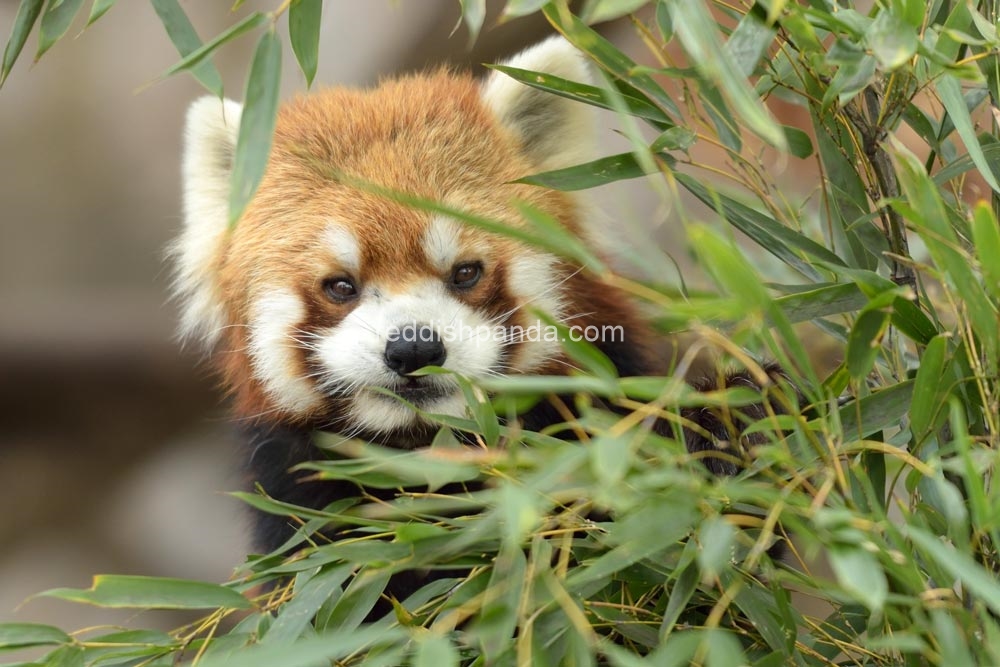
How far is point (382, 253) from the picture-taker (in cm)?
189

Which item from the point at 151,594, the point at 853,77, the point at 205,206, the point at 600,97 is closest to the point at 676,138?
the point at 600,97

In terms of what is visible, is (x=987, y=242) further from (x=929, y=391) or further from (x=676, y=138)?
(x=676, y=138)

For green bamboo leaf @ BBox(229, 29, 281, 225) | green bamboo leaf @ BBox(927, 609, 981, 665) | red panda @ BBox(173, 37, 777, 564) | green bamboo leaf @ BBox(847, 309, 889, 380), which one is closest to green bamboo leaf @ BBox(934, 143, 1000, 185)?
green bamboo leaf @ BBox(847, 309, 889, 380)

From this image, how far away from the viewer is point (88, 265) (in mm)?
3922

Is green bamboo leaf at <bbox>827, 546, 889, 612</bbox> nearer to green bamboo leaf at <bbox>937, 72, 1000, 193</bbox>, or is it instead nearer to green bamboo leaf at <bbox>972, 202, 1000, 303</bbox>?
green bamboo leaf at <bbox>972, 202, 1000, 303</bbox>

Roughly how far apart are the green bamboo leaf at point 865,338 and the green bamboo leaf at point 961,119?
0.30m

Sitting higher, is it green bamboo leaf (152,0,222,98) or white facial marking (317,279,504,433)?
green bamboo leaf (152,0,222,98)

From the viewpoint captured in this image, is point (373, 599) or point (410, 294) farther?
point (410, 294)

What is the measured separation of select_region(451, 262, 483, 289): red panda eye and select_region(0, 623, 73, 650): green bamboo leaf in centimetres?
93

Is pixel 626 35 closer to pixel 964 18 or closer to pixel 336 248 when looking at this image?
pixel 336 248

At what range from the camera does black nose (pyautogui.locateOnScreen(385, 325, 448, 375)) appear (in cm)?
176

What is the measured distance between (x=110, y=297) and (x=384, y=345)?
98.5 inches

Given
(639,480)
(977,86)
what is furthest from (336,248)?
(977,86)

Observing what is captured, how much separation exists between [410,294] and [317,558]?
25.9 inches
